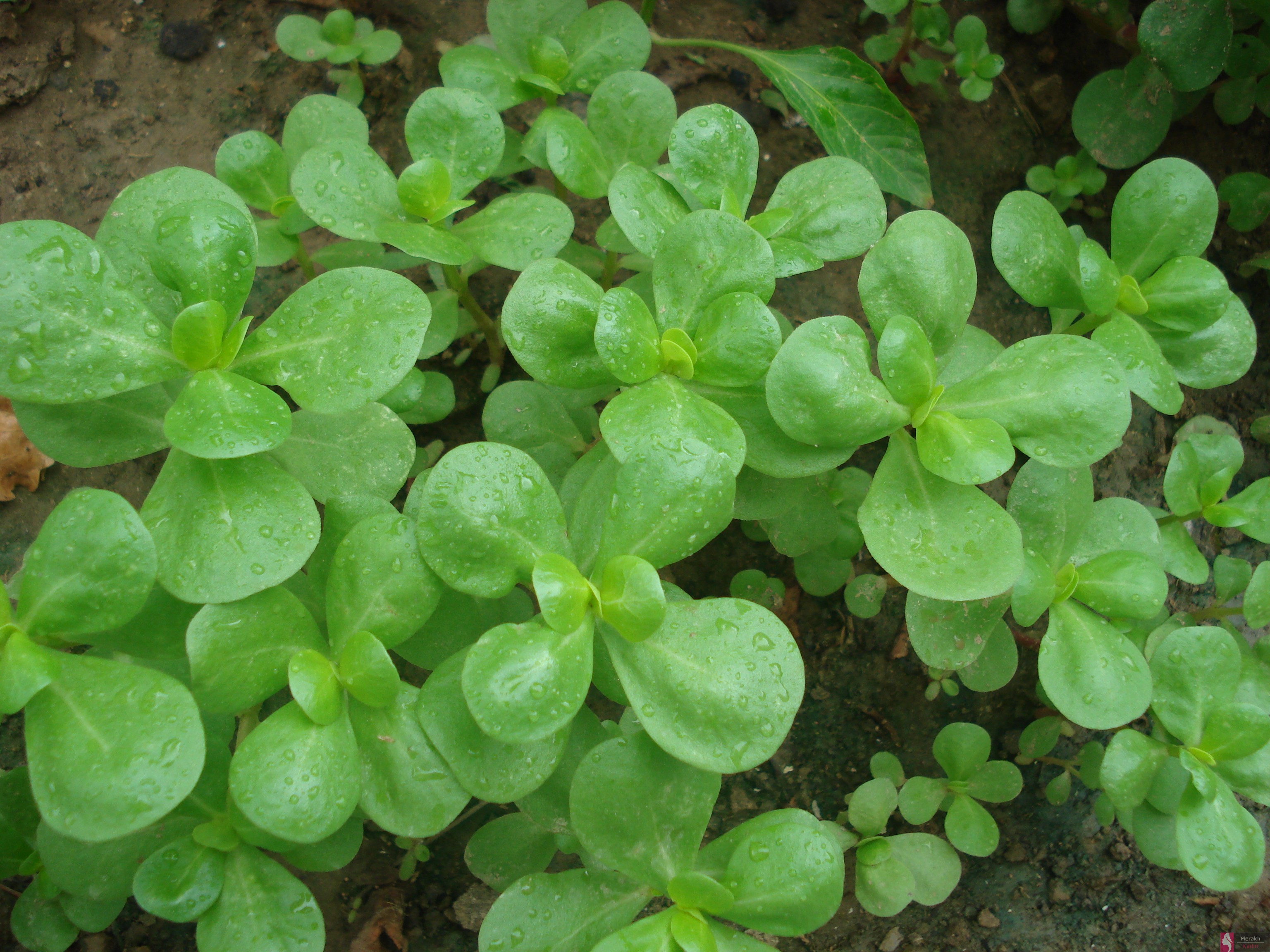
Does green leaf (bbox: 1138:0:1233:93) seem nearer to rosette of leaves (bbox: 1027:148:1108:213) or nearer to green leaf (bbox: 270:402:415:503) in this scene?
rosette of leaves (bbox: 1027:148:1108:213)

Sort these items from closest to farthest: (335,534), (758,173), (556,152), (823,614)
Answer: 1. (335,534)
2. (556,152)
3. (823,614)
4. (758,173)

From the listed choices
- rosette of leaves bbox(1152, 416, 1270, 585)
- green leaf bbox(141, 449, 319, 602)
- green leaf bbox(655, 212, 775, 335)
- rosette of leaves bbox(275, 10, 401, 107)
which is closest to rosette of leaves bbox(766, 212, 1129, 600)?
green leaf bbox(655, 212, 775, 335)

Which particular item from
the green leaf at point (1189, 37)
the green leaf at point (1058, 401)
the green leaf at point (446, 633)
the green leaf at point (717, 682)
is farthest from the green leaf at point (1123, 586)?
the green leaf at point (1189, 37)

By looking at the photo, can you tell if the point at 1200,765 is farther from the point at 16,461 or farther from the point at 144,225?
the point at 16,461

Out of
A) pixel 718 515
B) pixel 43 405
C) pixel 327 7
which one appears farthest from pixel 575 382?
pixel 327 7

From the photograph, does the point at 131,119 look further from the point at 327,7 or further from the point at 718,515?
the point at 718,515
